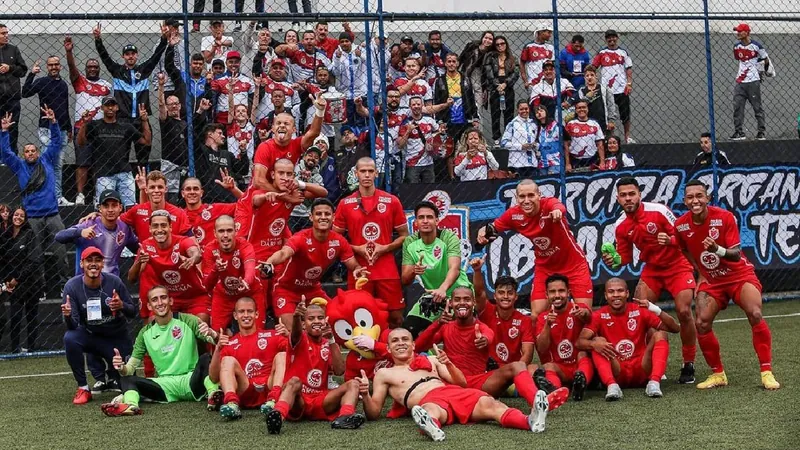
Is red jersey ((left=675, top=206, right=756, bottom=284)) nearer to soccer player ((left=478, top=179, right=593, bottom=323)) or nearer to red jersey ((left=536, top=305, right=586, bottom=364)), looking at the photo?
soccer player ((left=478, top=179, right=593, bottom=323))

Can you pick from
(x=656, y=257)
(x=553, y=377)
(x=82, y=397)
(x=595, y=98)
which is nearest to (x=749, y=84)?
(x=595, y=98)

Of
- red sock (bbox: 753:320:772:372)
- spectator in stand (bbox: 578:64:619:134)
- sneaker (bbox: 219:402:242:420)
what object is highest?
spectator in stand (bbox: 578:64:619:134)

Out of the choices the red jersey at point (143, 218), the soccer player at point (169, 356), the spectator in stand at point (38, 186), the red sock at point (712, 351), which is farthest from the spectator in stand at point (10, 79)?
the red sock at point (712, 351)

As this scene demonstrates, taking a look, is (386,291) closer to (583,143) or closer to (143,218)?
(143,218)

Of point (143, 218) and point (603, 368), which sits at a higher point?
point (143, 218)

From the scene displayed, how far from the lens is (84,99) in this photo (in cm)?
1524

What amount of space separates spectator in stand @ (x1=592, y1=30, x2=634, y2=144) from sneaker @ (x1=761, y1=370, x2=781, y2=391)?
7.85 m

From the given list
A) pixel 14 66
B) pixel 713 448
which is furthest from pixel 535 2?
pixel 713 448

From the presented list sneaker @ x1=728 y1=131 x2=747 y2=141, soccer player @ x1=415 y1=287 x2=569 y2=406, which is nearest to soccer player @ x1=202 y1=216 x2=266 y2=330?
soccer player @ x1=415 y1=287 x2=569 y2=406

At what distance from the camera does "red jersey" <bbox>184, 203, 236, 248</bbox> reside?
1242 cm

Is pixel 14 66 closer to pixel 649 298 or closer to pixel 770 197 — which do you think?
pixel 649 298

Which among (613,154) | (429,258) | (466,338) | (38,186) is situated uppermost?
(613,154)

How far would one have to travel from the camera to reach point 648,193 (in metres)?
15.5

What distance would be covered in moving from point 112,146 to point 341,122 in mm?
2937
